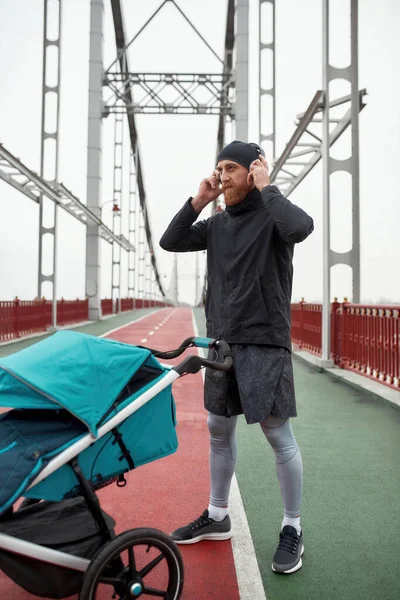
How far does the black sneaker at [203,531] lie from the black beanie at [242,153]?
167cm

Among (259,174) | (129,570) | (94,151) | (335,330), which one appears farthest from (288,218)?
(94,151)

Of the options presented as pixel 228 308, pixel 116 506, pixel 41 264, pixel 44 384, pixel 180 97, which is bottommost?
pixel 116 506

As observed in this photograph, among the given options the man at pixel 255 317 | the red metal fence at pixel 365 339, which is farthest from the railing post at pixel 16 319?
the man at pixel 255 317

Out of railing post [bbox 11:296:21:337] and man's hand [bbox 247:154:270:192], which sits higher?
man's hand [bbox 247:154:270:192]

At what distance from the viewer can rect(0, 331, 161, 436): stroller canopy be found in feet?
5.58

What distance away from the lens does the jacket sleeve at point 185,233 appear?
2.56 m

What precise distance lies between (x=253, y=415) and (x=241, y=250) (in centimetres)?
72

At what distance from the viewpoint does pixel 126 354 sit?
1.92 metres

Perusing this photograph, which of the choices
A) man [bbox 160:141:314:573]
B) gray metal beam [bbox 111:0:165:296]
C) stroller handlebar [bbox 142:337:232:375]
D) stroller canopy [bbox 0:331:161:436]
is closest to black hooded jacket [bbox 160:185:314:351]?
man [bbox 160:141:314:573]

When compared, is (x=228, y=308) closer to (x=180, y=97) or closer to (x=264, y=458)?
(x=264, y=458)

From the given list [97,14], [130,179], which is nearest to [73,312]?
[97,14]

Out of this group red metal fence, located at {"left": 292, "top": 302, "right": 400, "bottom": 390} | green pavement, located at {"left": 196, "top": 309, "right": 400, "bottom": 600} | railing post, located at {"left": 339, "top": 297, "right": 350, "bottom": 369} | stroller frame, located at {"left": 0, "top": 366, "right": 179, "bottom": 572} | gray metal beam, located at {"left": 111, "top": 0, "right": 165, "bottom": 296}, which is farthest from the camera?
gray metal beam, located at {"left": 111, "top": 0, "right": 165, "bottom": 296}

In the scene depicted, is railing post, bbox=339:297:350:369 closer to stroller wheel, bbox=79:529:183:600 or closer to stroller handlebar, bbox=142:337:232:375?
stroller handlebar, bbox=142:337:232:375

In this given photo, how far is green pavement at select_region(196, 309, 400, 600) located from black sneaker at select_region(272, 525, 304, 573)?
1.4 inches
